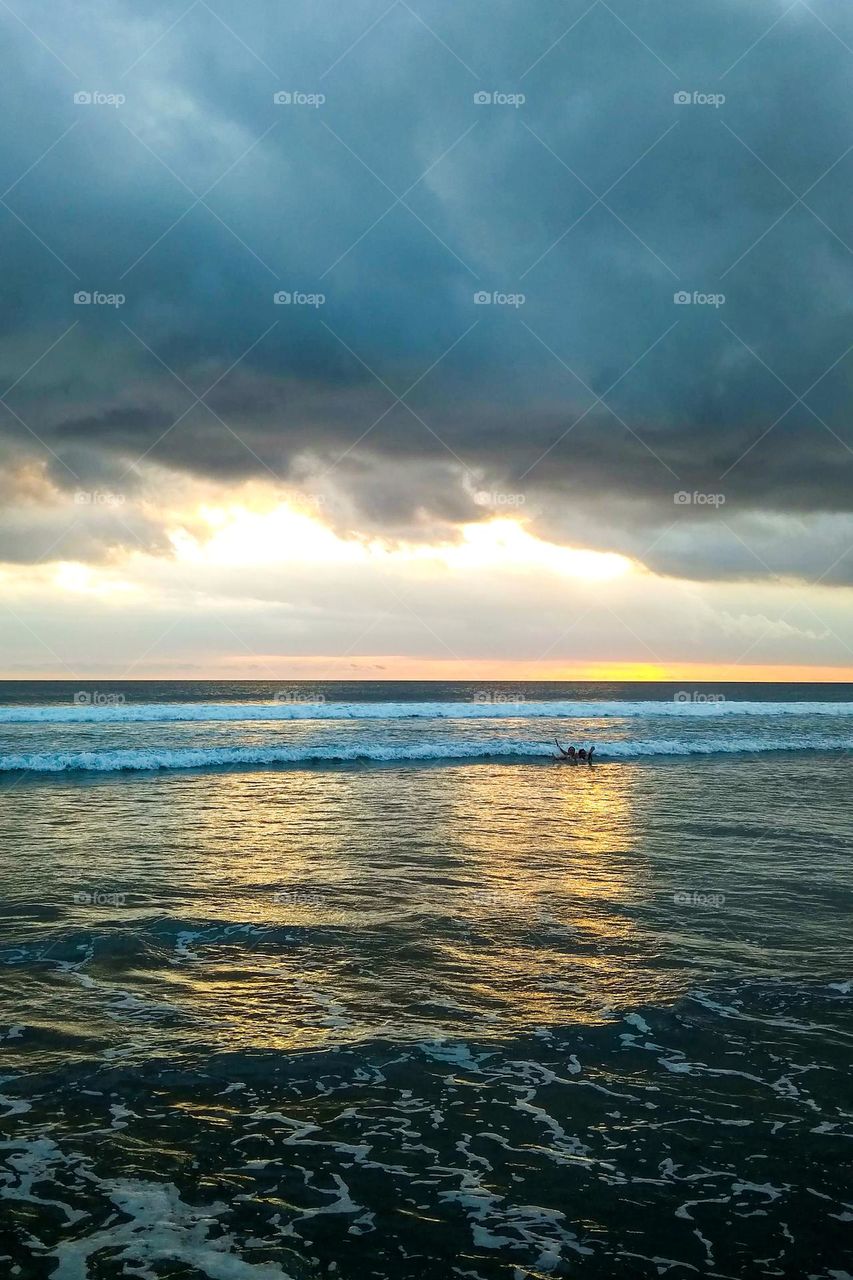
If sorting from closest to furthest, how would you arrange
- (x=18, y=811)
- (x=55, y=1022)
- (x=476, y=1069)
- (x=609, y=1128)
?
(x=609, y=1128) < (x=476, y=1069) < (x=55, y=1022) < (x=18, y=811)

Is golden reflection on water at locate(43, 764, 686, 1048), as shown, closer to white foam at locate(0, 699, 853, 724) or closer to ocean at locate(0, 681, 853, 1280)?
ocean at locate(0, 681, 853, 1280)

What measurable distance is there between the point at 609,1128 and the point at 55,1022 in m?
5.43

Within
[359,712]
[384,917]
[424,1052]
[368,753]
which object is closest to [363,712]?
[359,712]

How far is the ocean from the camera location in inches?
206

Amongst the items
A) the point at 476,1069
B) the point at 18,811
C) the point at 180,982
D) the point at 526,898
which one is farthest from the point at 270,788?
the point at 476,1069

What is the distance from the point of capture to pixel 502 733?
5103 centimetres

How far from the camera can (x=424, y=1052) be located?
25.2 ft

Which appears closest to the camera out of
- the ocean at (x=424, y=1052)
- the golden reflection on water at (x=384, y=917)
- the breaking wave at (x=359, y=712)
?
the ocean at (x=424, y=1052)

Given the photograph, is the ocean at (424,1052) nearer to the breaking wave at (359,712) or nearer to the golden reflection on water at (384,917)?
the golden reflection on water at (384,917)

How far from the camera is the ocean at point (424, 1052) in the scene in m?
5.23

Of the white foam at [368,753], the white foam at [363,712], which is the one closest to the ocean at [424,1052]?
the white foam at [368,753]

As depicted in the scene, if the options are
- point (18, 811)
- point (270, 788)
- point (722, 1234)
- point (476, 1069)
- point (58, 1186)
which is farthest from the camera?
point (270, 788)

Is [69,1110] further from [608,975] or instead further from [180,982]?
[608,975]

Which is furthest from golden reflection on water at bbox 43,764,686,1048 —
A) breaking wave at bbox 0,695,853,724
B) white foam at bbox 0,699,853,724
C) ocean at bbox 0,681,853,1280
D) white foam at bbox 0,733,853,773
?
white foam at bbox 0,699,853,724
